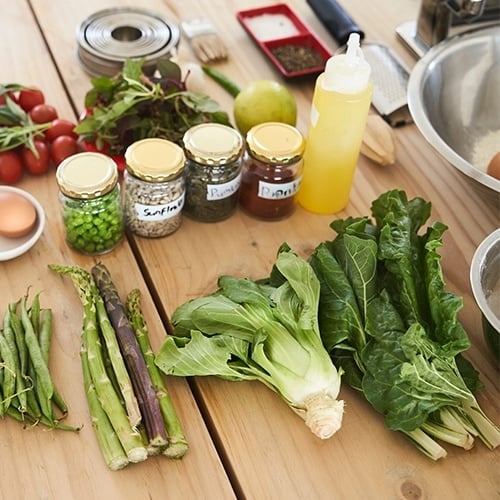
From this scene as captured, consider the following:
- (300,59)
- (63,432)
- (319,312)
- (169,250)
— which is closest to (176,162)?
(169,250)

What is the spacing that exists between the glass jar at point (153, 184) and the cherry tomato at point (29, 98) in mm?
329

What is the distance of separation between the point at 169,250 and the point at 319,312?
0.96 ft

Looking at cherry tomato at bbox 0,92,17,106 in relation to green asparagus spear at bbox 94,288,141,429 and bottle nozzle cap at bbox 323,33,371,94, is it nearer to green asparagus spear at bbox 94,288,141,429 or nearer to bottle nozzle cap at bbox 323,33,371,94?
green asparagus spear at bbox 94,288,141,429

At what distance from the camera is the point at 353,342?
1.01 metres

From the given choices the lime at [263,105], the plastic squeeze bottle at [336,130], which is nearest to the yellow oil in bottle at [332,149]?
the plastic squeeze bottle at [336,130]

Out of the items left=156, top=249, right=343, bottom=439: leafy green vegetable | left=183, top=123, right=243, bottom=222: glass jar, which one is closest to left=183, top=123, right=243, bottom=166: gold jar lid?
left=183, top=123, right=243, bottom=222: glass jar

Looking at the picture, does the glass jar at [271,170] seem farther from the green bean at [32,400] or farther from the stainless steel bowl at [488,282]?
the green bean at [32,400]

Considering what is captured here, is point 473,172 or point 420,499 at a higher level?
point 473,172

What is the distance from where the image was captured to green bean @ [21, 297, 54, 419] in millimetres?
966

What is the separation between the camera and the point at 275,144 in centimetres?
117

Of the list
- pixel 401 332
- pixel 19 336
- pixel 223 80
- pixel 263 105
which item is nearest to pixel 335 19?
pixel 223 80

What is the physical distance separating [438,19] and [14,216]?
94 centimetres

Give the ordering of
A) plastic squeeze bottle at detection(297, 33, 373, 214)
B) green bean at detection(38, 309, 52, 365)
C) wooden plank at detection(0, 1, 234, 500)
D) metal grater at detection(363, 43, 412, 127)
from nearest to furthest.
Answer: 1. wooden plank at detection(0, 1, 234, 500)
2. green bean at detection(38, 309, 52, 365)
3. plastic squeeze bottle at detection(297, 33, 373, 214)
4. metal grater at detection(363, 43, 412, 127)

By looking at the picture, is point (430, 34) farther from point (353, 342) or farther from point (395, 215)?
point (353, 342)
